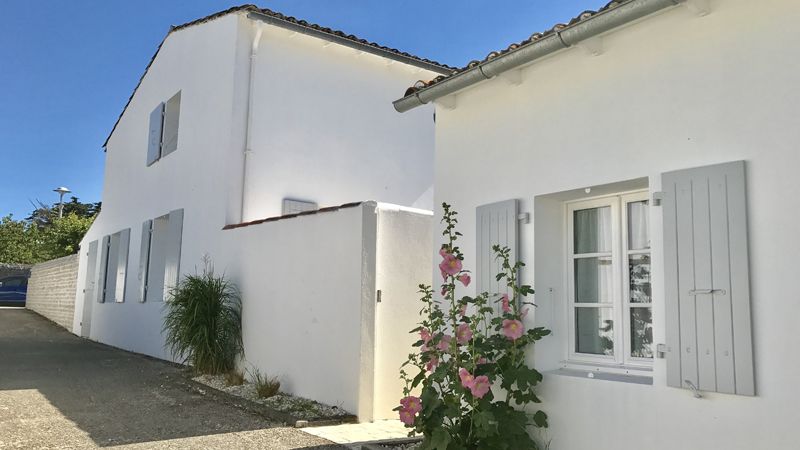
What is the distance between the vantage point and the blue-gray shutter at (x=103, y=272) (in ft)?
51.8

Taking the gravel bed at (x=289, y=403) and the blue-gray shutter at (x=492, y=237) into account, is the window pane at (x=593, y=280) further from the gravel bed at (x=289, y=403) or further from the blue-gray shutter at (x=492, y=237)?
the gravel bed at (x=289, y=403)

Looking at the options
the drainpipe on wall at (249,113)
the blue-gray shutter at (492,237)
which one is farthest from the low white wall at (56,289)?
the blue-gray shutter at (492,237)

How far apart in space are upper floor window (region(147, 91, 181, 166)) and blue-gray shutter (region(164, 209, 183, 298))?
1.96 metres

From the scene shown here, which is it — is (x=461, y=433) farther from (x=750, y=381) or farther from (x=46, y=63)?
(x=46, y=63)

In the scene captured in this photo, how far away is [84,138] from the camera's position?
93.6 ft

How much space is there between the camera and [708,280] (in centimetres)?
370

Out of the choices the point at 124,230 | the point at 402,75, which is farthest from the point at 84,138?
the point at 402,75

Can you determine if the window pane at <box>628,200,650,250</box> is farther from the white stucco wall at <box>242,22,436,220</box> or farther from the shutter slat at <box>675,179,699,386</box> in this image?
the white stucco wall at <box>242,22,436,220</box>

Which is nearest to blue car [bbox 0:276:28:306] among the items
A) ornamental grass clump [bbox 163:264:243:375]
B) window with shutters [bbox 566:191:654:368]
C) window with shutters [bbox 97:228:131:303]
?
window with shutters [bbox 97:228:131:303]

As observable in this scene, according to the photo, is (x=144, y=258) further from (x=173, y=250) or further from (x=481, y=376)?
(x=481, y=376)

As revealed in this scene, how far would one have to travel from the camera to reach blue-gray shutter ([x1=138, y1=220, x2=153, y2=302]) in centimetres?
1280

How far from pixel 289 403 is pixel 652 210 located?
16.4 feet

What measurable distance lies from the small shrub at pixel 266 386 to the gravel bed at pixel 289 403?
61 mm

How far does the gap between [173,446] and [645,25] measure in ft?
17.2
